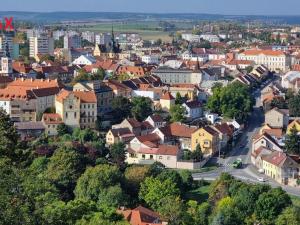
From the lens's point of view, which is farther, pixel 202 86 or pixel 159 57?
pixel 159 57

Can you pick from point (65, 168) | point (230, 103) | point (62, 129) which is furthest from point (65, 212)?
point (230, 103)

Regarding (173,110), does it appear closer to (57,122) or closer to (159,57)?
(57,122)

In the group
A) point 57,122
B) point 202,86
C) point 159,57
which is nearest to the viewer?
point 57,122

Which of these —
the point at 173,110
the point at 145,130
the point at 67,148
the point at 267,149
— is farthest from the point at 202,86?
the point at 67,148

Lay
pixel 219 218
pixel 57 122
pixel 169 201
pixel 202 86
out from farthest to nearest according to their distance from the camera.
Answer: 1. pixel 202 86
2. pixel 57 122
3. pixel 169 201
4. pixel 219 218

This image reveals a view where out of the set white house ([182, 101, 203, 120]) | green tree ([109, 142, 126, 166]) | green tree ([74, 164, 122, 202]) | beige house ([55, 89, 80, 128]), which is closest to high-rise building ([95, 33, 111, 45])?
white house ([182, 101, 203, 120])

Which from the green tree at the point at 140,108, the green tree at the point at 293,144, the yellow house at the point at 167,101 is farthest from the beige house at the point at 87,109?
the green tree at the point at 293,144
